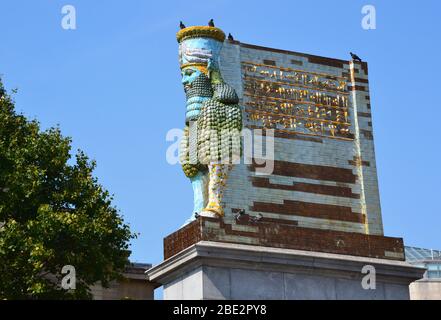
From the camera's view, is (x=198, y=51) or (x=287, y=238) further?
(x=198, y=51)

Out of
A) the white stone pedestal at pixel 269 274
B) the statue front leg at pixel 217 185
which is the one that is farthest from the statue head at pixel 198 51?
the white stone pedestal at pixel 269 274

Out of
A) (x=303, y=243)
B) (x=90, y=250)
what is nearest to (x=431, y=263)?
(x=90, y=250)

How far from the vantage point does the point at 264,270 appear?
2531 cm

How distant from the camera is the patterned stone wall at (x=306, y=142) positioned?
28172mm

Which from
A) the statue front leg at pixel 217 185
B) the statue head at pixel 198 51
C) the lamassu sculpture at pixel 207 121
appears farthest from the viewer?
the statue head at pixel 198 51

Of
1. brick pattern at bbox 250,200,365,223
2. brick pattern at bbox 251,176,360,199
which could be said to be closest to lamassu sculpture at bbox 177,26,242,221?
brick pattern at bbox 251,176,360,199

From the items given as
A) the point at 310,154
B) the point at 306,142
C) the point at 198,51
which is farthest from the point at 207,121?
the point at 310,154

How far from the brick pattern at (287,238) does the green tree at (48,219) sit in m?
7.83

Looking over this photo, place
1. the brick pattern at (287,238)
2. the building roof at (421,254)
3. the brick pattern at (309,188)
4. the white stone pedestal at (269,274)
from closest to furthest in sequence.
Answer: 1. the white stone pedestal at (269,274)
2. the brick pattern at (287,238)
3. the brick pattern at (309,188)
4. the building roof at (421,254)

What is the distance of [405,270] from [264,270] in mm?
4410

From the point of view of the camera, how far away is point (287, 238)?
2614 cm

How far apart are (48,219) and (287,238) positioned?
10.7 metres

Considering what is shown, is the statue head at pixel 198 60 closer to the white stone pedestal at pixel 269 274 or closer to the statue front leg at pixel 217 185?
the statue front leg at pixel 217 185

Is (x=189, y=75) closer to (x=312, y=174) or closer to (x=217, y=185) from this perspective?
(x=217, y=185)
